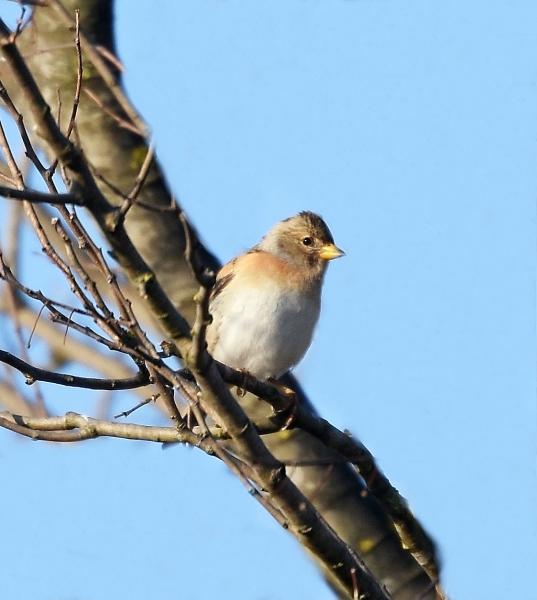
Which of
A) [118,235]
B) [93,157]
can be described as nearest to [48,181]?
[118,235]

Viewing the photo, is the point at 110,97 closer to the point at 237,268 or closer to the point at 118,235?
the point at 237,268

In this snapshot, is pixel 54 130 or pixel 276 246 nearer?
pixel 54 130

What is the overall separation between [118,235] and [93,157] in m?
3.33

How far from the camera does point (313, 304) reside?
7082 mm

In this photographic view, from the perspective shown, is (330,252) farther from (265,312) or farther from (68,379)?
(68,379)

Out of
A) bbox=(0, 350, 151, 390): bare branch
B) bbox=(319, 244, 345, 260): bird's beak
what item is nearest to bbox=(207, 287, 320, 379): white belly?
bbox=(319, 244, 345, 260): bird's beak

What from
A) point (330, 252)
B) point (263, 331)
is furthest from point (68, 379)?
point (330, 252)

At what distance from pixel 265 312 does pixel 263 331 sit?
0.15 meters

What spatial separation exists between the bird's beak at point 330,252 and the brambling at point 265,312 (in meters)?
0.17

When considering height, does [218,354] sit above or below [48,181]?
above

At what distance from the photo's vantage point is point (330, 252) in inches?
303

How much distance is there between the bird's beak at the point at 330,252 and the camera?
765 centimetres

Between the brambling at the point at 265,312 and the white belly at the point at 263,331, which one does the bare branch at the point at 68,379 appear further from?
the white belly at the point at 263,331

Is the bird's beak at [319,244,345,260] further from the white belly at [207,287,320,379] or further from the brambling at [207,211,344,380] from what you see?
the white belly at [207,287,320,379]
